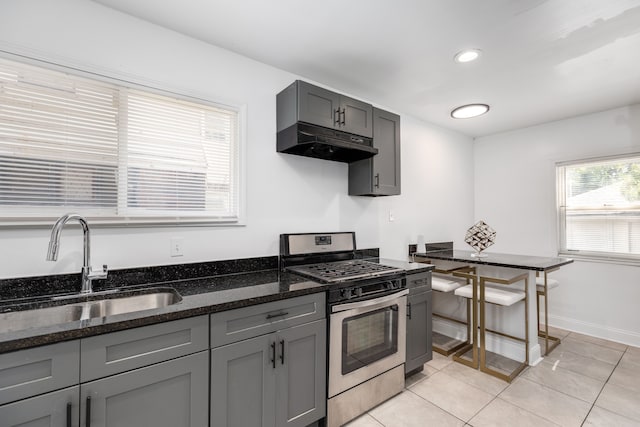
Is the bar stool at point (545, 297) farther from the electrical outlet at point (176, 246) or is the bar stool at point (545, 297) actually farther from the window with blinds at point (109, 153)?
the electrical outlet at point (176, 246)

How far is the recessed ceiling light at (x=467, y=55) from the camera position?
2146 millimetres

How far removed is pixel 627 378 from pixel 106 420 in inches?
144

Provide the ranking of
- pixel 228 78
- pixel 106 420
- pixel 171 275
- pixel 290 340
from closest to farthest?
pixel 106 420, pixel 290 340, pixel 171 275, pixel 228 78

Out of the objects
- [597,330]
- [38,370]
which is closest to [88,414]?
[38,370]

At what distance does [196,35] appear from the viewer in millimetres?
1967

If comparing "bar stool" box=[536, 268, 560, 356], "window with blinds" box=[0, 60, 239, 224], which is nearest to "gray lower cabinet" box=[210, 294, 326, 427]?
"window with blinds" box=[0, 60, 239, 224]

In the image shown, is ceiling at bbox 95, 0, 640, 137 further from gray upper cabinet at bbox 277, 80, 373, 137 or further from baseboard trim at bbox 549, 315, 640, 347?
baseboard trim at bbox 549, 315, 640, 347

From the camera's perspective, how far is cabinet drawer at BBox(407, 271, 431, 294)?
92.6 inches

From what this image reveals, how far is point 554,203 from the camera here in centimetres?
365

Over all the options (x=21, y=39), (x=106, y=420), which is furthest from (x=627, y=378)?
(x=21, y=39)

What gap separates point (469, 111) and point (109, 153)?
3321mm

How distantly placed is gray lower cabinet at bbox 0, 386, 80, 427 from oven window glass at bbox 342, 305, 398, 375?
1320mm

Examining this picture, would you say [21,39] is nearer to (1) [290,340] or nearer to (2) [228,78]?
(2) [228,78]

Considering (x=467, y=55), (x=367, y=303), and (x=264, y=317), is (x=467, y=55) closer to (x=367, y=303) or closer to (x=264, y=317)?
(x=367, y=303)
